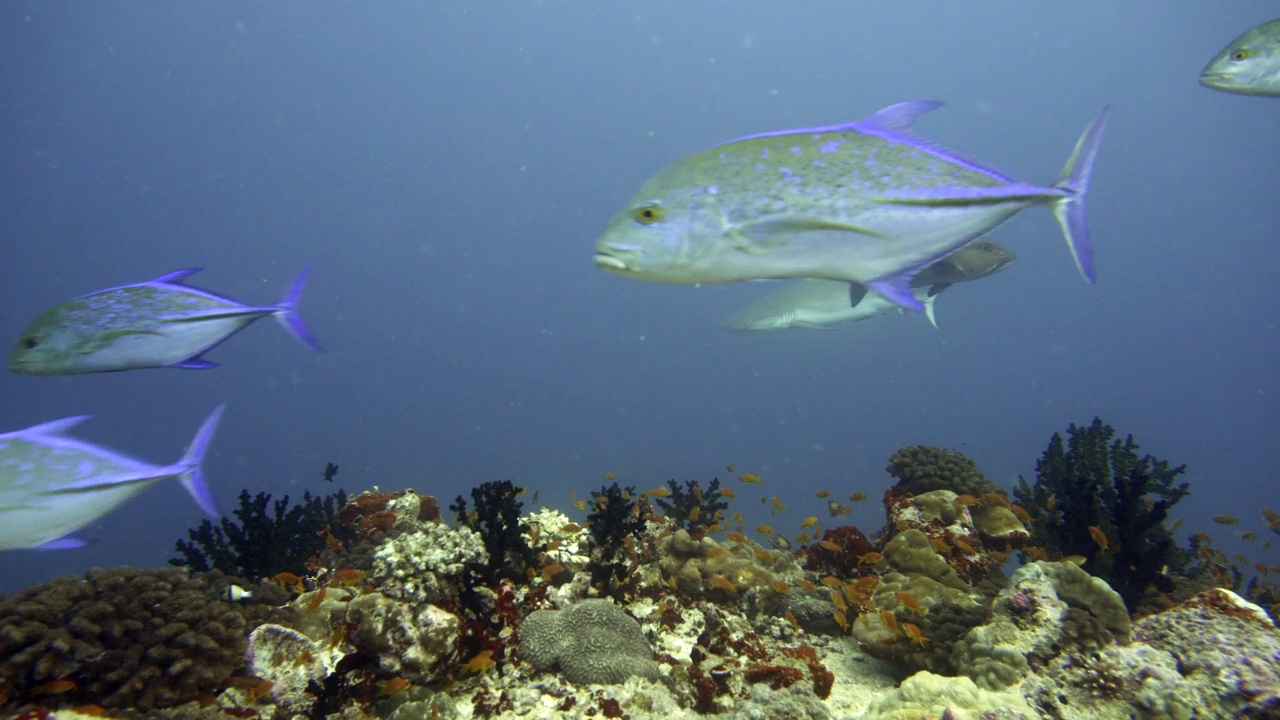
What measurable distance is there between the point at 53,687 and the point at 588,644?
3132mm

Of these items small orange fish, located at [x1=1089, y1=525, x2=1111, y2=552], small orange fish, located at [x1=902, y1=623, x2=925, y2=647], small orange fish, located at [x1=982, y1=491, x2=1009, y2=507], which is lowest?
small orange fish, located at [x1=902, y1=623, x2=925, y2=647]

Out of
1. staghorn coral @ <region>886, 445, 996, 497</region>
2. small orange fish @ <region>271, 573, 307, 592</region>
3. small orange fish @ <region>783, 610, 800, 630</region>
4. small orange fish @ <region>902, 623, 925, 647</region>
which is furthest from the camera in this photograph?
staghorn coral @ <region>886, 445, 996, 497</region>

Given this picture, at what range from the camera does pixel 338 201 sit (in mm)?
121688

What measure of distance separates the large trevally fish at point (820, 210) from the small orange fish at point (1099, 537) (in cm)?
479

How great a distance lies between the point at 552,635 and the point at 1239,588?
32.8 feet

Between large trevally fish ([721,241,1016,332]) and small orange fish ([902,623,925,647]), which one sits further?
large trevally fish ([721,241,1016,332])

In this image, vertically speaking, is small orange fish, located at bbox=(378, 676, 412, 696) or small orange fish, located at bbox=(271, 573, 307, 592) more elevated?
small orange fish, located at bbox=(378, 676, 412, 696)

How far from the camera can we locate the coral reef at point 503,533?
5008 millimetres

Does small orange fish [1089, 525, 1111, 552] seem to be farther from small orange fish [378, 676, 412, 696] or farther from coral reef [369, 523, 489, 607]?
small orange fish [378, 676, 412, 696]

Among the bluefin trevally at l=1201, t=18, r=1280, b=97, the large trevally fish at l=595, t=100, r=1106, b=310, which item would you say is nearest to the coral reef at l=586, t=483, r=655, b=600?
the large trevally fish at l=595, t=100, r=1106, b=310

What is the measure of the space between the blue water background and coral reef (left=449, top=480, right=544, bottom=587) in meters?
69.0

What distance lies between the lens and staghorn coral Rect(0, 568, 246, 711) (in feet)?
10.6

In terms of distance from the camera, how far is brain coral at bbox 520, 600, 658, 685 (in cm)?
407

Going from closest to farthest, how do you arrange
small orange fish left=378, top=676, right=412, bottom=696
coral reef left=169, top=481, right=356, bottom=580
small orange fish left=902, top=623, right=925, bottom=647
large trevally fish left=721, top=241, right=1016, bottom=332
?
small orange fish left=378, top=676, right=412, bottom=696 < small orange fish left=902, top=623, right=925, bottom=647 < coral reef left=169, top=481, right=356, bottom=580 < large trevally fish left=721, top=241, right=1016, bottom=332
